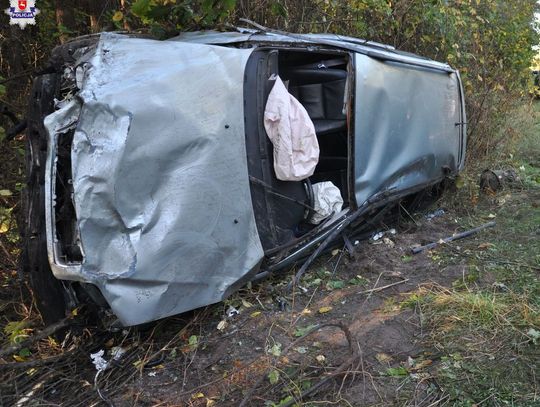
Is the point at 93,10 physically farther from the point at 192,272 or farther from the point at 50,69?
the point at 192,272

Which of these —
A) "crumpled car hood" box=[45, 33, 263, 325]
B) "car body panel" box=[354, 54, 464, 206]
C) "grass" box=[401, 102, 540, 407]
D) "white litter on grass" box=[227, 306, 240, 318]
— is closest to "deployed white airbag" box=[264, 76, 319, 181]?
"crumpled car hood" box=[45, 33, 263, 325]

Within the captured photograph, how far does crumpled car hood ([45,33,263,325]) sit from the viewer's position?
7.68 feet

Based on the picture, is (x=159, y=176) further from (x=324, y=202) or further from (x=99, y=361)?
(x=324, y=202)

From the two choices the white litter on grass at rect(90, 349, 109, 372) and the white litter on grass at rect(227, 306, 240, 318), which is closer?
the white litter on grass at rect(90, 349, 109, 372)

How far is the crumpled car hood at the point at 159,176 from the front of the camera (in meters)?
2.34

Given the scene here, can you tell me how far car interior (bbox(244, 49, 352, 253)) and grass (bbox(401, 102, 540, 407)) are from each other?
1.02 meters

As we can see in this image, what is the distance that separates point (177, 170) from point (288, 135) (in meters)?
0.94

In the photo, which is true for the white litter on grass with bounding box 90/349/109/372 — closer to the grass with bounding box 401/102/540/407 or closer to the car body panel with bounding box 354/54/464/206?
the grass with bounding box 401/102/540/407

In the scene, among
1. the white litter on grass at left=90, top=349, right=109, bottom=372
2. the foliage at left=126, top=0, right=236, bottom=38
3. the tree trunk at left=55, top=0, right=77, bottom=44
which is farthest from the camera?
the tree trunk at left=55, top=0, right=77, bottom=44

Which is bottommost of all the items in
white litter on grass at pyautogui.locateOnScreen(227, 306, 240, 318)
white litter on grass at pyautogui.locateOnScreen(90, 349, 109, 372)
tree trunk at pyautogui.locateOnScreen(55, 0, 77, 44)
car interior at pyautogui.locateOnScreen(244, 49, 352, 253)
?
white litter on grass at pyautogui.locateOnScreen(227, 306, 240, 318)

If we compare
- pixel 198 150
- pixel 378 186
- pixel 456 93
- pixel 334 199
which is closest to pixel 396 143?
pixel 378 186

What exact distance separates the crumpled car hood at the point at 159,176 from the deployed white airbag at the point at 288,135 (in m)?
0.34

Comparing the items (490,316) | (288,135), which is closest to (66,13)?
(288,135)

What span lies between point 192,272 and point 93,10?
3.85m
